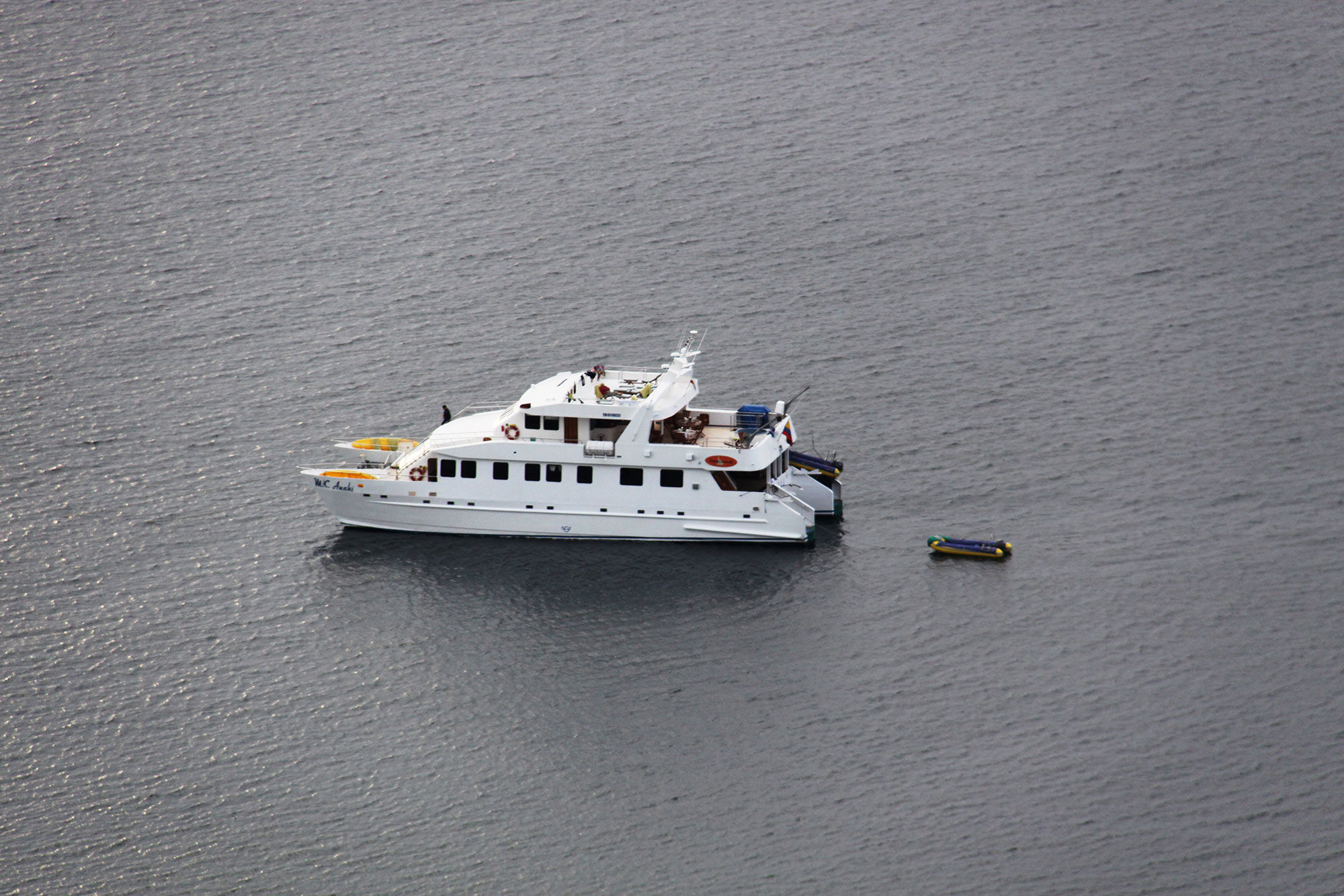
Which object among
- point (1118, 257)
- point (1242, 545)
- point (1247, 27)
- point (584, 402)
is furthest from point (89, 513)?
point (1247, 27)

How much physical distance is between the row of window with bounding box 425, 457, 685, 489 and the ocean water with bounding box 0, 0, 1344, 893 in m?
3.46

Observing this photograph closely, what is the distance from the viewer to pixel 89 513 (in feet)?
297

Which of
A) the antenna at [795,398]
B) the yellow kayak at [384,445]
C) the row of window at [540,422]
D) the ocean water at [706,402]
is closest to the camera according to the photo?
the ocean water at [706,402]

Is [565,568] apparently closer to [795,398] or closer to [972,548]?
[795,398]

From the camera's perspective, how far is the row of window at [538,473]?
88188mm

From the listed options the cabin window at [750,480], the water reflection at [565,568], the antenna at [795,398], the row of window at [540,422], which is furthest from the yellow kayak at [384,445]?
the antenna at [795,398]

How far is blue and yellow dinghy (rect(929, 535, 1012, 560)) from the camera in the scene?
8344 centimetres

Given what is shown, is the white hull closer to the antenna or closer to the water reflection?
the water reflection

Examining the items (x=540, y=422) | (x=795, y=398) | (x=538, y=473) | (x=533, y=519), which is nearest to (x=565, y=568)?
(x=533, y=519)

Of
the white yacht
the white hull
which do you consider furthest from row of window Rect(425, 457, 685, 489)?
the white hull

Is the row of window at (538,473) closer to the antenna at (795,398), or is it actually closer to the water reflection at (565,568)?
the water reflection at (565,568)

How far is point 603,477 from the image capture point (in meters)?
88.4

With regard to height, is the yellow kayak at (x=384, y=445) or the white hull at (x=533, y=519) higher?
the yellow kayak at (x=384, y=445)

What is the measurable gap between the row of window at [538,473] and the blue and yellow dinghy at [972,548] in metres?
12.9
